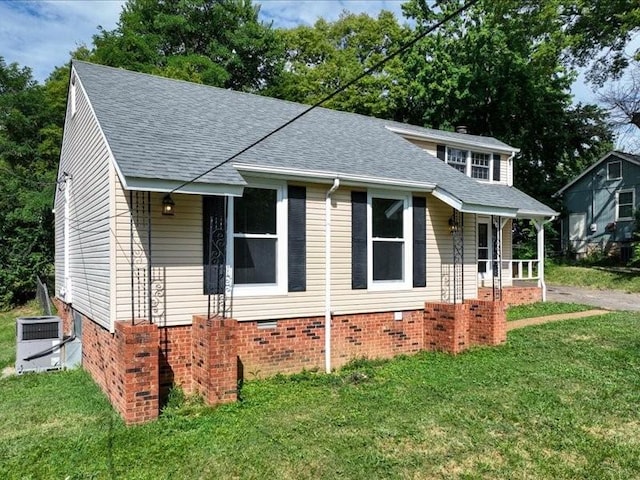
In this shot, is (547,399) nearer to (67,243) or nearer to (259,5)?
(67,243)

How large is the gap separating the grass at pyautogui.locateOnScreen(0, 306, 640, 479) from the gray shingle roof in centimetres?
297

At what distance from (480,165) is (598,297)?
6.10 metres

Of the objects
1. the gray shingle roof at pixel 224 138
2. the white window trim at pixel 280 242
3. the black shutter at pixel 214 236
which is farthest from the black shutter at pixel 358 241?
the black shutter at pixel 214 236

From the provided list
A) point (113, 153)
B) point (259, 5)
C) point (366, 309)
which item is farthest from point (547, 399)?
point (259, 5)

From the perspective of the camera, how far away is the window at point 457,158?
15.6 meters

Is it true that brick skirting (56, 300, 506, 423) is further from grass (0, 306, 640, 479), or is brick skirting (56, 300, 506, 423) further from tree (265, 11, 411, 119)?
tree (265, 11, 411, 119)

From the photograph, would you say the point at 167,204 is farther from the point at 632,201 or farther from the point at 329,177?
the point at 632,201

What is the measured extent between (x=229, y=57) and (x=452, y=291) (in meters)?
23.5

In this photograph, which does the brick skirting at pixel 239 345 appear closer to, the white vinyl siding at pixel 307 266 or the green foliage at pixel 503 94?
the white vinyl siding at pixel 307 266

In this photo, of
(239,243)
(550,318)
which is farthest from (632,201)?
(239,243)

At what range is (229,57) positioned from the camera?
92.2 feet

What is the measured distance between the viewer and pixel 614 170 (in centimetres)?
2525

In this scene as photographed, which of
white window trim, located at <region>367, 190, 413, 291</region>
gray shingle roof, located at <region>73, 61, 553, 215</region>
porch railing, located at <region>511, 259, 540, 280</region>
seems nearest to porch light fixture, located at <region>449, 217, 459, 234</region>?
gray shingle roof, located at <region>73, 61, 553, 215</region>

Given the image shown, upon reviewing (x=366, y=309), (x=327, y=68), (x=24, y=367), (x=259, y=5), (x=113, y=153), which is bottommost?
(x=24, y=367)
